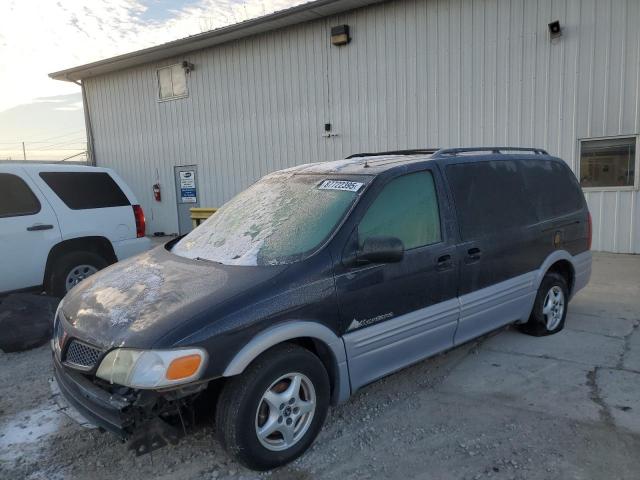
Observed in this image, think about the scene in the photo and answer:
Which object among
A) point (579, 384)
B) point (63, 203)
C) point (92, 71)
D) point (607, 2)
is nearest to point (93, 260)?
point (63, 203)

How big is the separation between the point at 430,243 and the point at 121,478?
2.41m

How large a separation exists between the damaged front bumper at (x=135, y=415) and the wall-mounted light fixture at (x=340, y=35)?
939cm

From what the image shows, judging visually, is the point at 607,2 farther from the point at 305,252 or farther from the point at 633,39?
the point at 305,252

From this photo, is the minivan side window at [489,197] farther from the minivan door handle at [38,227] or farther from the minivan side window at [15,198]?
the minivan side window at [15,198]

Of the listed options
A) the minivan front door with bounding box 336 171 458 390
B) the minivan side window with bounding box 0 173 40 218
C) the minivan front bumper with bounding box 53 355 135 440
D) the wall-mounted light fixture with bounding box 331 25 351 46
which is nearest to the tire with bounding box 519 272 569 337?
the minivan front door with bounding box 336 171 458 390

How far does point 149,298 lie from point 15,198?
12.2ft

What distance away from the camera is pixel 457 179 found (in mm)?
3820

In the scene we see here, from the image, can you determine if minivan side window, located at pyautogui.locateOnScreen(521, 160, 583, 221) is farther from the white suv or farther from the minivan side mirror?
the white suv

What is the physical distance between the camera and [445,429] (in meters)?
3.19

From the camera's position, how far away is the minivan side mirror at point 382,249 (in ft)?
9.76

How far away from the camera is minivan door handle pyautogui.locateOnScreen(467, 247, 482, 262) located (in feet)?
12.2

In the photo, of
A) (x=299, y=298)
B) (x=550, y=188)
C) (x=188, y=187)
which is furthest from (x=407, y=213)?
(x=188, y=187)

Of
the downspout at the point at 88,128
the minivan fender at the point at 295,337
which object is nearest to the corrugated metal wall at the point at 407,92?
the downspout at the point at 88,128

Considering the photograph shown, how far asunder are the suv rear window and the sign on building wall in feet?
23.7
